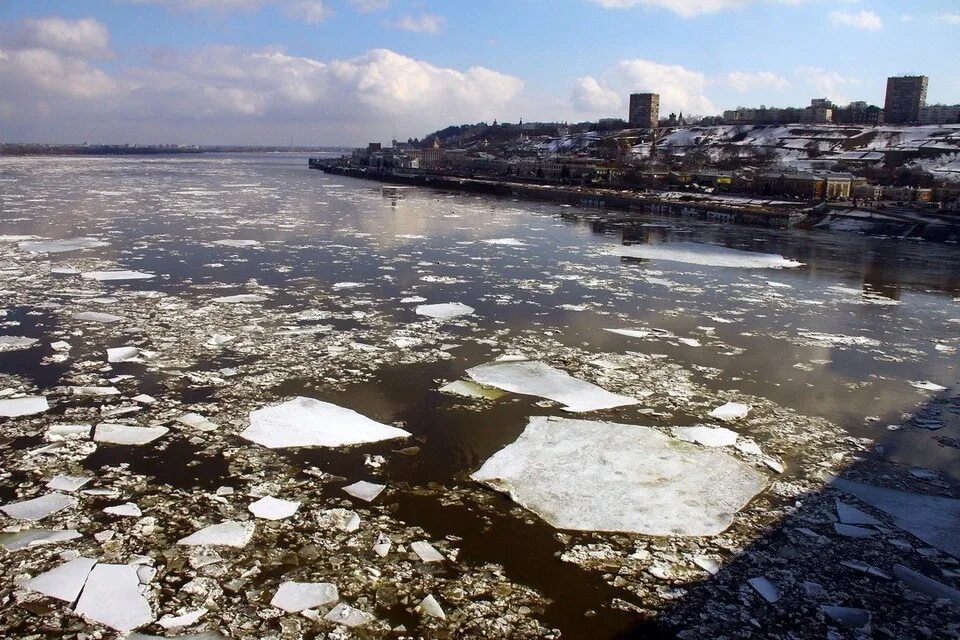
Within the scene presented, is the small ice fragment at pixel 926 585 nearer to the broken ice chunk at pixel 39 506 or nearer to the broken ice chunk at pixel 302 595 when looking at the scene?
the broken ice chunk at pixel 302 595

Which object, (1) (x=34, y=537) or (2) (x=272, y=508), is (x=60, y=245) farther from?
(2) (x=272, y=508)

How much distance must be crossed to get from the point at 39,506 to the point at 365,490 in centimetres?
188

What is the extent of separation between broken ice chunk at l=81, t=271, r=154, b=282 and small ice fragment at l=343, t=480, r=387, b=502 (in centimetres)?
805

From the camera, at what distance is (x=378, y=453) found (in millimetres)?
4891

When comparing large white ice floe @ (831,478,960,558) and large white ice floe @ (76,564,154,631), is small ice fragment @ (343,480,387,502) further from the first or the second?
large white ice floe @ (831,478,960,558)

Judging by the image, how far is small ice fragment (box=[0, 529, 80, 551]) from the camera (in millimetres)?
3566

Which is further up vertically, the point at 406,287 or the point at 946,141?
the point at 946,141

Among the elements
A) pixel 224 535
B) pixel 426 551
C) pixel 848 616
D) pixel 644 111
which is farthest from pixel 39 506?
pixel 644 111

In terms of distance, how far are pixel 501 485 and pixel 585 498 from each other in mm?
550

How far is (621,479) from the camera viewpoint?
4.59 metres

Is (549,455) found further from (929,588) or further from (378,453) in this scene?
(929,588)

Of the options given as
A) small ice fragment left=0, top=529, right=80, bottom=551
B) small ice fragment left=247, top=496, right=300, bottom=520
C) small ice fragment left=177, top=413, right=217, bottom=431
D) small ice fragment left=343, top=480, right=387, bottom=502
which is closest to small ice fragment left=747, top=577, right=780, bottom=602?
small ice fragment left=343, top=480, right=387, bottom=502

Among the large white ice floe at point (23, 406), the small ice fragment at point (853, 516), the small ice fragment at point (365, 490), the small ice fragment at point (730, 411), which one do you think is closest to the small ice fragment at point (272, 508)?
the small ice fragment at point (365, 490)

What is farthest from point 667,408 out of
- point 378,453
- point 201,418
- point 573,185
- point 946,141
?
point 946,141
